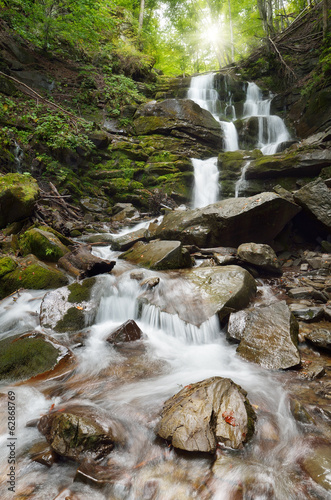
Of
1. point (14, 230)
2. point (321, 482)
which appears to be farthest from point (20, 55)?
point (321, 482)

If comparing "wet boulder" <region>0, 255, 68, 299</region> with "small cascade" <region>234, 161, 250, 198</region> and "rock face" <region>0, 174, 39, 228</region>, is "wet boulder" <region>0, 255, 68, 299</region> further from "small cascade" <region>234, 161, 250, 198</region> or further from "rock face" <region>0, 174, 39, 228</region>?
"small cascade" <region>234, 161, 250, 198</region>

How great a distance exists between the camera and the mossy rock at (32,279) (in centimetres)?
466

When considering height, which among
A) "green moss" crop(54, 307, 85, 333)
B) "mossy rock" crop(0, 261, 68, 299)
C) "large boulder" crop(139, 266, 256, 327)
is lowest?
"green moss" crop(54, 307, 85, 333)

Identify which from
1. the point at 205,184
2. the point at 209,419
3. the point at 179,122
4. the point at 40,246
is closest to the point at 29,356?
the point at 209,419

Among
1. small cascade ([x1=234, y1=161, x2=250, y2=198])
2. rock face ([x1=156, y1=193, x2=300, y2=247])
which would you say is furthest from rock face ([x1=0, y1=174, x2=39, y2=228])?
small cascade ([x1=234, y1=161, x2=250, y2=198])

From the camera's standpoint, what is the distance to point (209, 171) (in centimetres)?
1211

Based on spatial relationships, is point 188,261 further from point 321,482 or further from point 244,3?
point 244,3

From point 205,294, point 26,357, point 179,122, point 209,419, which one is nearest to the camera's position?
point 209,419

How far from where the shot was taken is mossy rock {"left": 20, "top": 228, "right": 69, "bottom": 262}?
5.58 metres

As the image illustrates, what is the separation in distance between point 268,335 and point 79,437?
8.98 ft

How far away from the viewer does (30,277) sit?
15.8 ft

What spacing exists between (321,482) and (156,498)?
1.21 meters

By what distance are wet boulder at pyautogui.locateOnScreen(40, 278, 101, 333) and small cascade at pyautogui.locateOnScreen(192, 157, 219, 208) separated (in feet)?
25.7

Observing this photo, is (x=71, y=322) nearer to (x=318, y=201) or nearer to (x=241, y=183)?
(x=318, y=201)
